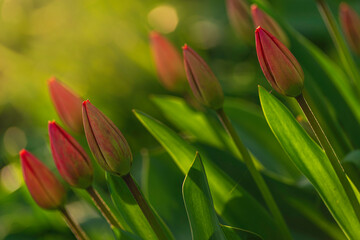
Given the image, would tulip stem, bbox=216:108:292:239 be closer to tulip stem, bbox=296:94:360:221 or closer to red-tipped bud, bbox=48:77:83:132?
tulip stem, bbox=296:94:360:221

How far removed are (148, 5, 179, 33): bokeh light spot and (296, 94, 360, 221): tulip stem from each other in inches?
47.1

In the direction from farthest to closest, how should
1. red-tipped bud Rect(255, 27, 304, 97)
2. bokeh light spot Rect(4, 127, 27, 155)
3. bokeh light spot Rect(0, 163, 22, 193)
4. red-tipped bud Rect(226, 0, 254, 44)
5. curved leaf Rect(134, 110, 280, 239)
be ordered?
bokeh light spot Rect(4, 127, 27, 155)
bokeh light spot Rect(0, 163, 22, 193)
red-tipped bud Rect(226, 0, 254, 44)
curved leaf Rect(134, 110, 280, 239)
red-tipped bud Rect(255, 27, 304, 97)

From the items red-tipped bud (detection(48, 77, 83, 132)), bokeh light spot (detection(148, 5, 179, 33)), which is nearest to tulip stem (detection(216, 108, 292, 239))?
red-tipped bud (detection(48, 77, 83, 132))

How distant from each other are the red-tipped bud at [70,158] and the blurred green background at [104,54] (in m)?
0.52

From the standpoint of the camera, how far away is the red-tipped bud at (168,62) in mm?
856

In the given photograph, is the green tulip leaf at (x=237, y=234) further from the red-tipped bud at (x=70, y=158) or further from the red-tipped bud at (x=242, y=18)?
the red-tipped bud at (x=242, y=18)

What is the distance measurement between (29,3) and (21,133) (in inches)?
27.0

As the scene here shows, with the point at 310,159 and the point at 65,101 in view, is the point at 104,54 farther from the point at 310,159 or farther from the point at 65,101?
the point at 310,159

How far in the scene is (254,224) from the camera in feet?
2.34

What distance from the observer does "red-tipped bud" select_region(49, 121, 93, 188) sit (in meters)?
0.60

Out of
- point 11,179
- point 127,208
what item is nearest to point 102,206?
point 127,208

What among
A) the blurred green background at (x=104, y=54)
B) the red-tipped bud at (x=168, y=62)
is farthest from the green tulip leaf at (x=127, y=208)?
the blurred green background at (x=104, y=54)

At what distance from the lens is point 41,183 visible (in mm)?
647

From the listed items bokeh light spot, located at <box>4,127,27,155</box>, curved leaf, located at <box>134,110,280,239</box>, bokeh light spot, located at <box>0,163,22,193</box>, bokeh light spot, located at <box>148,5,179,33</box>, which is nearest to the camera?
curved leaf, located at <box>134,110,280,239</box>
